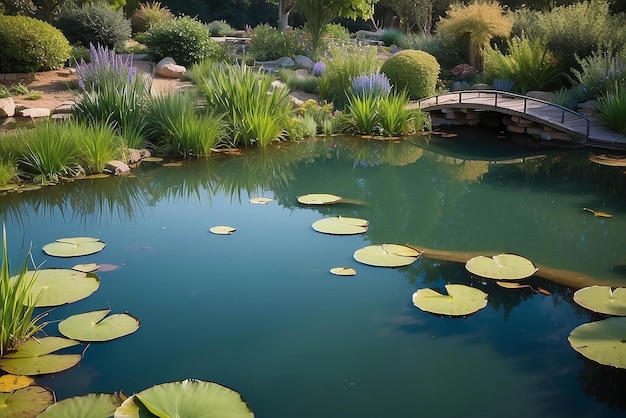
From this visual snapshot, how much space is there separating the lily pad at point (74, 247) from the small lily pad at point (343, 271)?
176 centimetres

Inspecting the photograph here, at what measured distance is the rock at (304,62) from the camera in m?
14.1

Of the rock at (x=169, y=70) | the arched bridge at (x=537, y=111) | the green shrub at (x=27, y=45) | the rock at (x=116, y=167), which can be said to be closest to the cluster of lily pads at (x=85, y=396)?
the rock at (x=116, y=167)

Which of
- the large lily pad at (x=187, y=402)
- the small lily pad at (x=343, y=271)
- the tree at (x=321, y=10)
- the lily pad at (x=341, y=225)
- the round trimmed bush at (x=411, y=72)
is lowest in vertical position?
the large lily pad at (x=187, y=402)

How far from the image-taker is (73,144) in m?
6.55

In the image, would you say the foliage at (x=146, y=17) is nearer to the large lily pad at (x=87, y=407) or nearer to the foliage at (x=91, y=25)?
the foliage at (x=91, y=25)

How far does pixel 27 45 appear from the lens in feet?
37.3

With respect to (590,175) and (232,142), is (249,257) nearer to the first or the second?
(232,142)

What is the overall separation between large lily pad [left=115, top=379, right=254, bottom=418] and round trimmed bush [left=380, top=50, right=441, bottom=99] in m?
8.58

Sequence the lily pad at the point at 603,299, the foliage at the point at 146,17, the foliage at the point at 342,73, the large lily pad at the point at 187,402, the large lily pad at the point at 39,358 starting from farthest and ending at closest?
1. the foliage at the point at 146,17
2. the foliage at the point at 342,73
3. the lily pad at the point at 603,299
4. the large lily pad at the point at 39,358
5. the large lily pad at the point at 187,402

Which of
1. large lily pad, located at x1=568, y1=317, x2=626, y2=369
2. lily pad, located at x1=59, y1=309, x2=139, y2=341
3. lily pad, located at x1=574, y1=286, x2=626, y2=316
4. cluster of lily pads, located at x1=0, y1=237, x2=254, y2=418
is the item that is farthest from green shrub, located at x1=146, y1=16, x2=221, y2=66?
large lily pad, located at x1=568, y1=317, x2=626, y2=369

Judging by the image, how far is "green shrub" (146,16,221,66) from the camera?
13.2m

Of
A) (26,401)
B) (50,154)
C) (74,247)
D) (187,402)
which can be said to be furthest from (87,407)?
(50,154)

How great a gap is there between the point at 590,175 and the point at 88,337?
5.67 m

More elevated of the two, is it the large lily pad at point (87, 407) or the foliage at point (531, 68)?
the foliage at point (531, 68)
